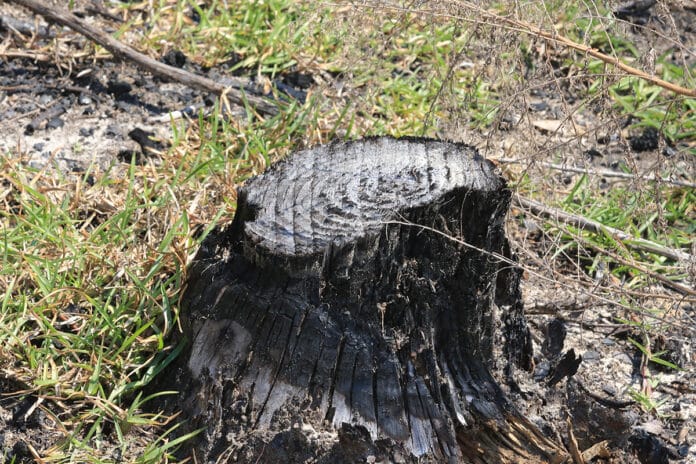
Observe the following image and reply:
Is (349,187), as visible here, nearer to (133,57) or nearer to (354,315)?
(354,315)

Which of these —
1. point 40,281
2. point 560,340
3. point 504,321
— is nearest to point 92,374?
point 40,281

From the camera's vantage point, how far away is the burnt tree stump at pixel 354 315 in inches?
87.0

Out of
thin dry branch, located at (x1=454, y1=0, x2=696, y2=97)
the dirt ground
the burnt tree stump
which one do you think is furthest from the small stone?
thin dry branch, located at (x1=454, y1=0, x2=696, y2=97)

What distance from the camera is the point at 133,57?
3.78m

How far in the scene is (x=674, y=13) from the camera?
194 inches

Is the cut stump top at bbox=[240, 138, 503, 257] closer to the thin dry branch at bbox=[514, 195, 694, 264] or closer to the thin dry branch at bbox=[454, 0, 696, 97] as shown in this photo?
the thin dry branch at bbox=[454, 0, 696, 97]

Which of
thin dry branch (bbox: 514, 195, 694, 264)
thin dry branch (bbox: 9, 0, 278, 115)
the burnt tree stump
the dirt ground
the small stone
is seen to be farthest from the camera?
thin dry branch (bbox: 9, 0, 278, 115)

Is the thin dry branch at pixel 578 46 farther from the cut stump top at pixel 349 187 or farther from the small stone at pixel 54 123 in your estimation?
the small stone at pixel 54 123

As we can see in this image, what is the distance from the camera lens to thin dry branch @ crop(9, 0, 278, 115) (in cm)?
377

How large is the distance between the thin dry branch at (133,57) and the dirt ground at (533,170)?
160mm

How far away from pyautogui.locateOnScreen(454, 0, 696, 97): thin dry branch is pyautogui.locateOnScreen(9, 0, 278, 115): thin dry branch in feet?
4.77

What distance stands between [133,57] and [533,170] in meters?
1.93

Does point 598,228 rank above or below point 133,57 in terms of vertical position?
above

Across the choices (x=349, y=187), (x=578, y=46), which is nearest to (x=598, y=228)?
(x=578, y=46)
